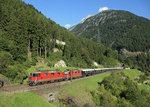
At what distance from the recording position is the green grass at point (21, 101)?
18.4 m

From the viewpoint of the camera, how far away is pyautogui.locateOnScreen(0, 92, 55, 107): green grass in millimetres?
18428

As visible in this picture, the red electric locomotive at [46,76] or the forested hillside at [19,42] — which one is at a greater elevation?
the forested hillside at [19,42]

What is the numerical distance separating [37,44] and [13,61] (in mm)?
18581

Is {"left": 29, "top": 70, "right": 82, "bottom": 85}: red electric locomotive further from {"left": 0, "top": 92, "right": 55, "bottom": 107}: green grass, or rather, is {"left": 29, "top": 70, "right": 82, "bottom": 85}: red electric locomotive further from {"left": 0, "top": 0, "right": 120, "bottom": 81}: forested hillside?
{"left": 0, "top": 92, "right": 55, "bottom": 107}: green grass

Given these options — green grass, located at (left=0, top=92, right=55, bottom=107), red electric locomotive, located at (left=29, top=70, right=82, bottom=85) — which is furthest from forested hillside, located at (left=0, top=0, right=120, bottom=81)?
green grass, located at (left=0, top=92, right=55, bottom=107)

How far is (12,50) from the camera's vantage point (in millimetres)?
45719

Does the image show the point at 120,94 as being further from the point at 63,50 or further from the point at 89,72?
the point at 63,50

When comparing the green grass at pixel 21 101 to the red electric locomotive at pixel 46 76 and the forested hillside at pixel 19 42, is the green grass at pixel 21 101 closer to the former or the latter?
the red electric locomotive at pixel 46 76

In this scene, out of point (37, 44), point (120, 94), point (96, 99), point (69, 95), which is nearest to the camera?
point (69, 95)

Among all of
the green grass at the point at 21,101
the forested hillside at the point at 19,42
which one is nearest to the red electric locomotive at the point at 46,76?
the forested hillside at the point at 19,42

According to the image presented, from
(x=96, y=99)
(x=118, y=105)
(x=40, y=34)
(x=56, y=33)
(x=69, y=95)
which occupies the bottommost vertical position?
(x=118, y=105)

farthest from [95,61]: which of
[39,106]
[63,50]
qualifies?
[39,106]

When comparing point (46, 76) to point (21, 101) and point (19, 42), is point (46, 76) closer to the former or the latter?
point (21, 101)

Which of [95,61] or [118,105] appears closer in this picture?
[118,105]
